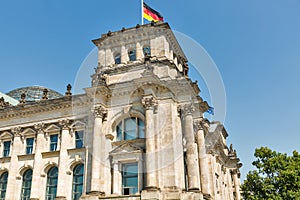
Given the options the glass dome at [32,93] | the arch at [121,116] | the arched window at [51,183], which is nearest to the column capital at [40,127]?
the arched window at [51,183]

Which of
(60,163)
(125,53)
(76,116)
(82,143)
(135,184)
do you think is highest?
(125,53)

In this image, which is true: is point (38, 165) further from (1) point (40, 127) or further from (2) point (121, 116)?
(2) point (121, 116)

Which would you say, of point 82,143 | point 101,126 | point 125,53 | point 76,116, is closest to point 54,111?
point 76,116

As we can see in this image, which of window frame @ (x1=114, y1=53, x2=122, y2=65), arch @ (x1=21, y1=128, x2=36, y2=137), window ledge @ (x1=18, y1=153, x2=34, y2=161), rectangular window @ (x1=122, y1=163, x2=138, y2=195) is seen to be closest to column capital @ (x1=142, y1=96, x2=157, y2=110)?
rectangular window @ (x1=122, y1=163, x2=138, y2=195)

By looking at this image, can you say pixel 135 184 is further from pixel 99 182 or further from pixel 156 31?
pixel 156 31

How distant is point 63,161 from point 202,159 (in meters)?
13.2

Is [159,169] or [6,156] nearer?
[159,169]

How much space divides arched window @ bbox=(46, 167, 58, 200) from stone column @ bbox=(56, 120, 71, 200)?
1.48m

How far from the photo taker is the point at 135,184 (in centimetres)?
2817

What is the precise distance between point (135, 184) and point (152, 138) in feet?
14.0

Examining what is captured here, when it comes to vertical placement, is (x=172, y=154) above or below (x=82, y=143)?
below

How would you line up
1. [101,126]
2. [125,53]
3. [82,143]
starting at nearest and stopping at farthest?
[101,126], [82,143], [125,53]

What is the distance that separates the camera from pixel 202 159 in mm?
29797

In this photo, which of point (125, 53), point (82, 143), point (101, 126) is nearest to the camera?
point (101, 126)
